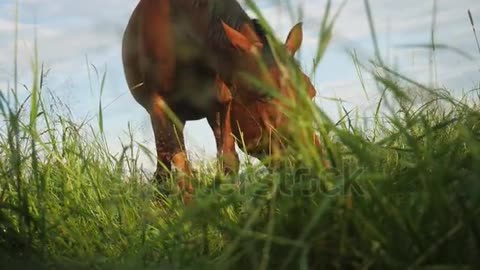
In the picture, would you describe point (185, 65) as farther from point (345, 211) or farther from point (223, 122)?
point (345, 211)

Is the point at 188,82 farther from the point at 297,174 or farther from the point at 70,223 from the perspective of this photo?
the point at 297,174

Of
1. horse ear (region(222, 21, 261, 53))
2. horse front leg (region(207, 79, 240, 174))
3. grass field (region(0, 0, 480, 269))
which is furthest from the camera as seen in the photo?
horse front leg (region(207, 79, 240, 174))

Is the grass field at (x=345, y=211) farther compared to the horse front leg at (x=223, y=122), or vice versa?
the horse front leg at (x=223, y=122)

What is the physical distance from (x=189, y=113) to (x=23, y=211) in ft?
8.09

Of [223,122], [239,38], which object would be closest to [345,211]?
[239,38]

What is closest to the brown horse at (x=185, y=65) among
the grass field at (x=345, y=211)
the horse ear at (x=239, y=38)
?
the horse ear at (x=239, y=38)

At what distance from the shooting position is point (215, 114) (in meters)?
3.87

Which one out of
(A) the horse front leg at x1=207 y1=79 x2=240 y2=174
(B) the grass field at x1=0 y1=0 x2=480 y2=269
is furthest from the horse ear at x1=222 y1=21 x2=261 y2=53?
(B) the grass field at x1=0 y1=0 x2=480 y2=269

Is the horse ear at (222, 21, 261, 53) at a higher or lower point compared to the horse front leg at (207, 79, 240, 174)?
higher

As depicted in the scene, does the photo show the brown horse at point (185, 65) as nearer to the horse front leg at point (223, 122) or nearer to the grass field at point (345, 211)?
the horse front leg at point (223, 122)

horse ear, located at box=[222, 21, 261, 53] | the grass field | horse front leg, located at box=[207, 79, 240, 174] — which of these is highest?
horse ear, located at box=[222, 21, 261, 53]

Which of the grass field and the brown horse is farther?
the brown horse

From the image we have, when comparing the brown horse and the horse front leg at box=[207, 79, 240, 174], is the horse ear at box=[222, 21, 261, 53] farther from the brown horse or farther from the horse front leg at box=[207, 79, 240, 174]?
the horse front leg at box=[207, 79, 240, 174]

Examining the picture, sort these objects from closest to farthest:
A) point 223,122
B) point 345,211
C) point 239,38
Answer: point 345,211
point 239,38
point 223,122
